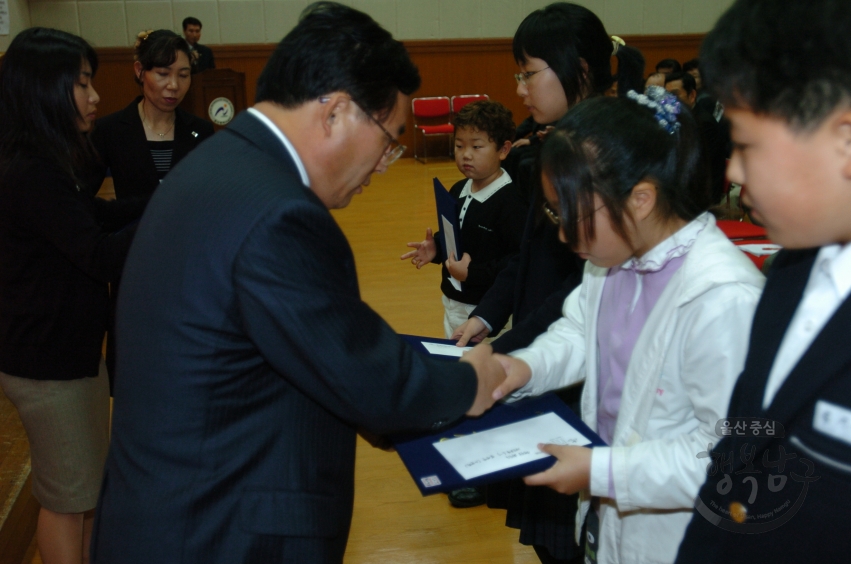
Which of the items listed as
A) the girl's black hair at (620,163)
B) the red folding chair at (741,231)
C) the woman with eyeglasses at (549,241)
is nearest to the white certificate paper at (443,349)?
the woman with eyeglasses at (549,241)

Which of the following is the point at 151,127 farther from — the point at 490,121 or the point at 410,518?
the point at 410,518

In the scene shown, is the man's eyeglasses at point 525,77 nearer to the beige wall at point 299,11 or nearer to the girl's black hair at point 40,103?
the girl's black hair at point 40,103

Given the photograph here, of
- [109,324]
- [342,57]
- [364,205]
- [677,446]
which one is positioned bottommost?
[364,205]

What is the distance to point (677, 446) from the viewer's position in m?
1.21

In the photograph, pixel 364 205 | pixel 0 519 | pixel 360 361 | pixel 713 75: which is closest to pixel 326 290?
pixel 360 361

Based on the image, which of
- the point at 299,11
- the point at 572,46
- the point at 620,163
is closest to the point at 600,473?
the point at 620,163

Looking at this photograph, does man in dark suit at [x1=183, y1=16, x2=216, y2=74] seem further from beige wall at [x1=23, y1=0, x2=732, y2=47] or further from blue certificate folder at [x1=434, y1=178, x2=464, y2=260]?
blue certificate folder at [x1=434, y1=178, x2=464, y2=260]

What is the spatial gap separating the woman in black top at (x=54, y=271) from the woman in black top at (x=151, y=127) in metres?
0.68

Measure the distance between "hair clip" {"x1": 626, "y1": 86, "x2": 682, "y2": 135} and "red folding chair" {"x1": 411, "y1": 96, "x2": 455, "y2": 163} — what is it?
9.19 m

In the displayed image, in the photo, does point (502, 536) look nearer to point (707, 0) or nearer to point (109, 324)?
point (109, 324)

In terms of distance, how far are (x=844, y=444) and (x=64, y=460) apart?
6.40 feet

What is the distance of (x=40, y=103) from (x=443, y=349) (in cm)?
127

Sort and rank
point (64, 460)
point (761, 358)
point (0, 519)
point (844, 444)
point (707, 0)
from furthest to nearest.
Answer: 1. point (707, 0)
2. point (0, 519)
3. point (64, 460)
4. point (761, 358)
5. point (844, 444)
